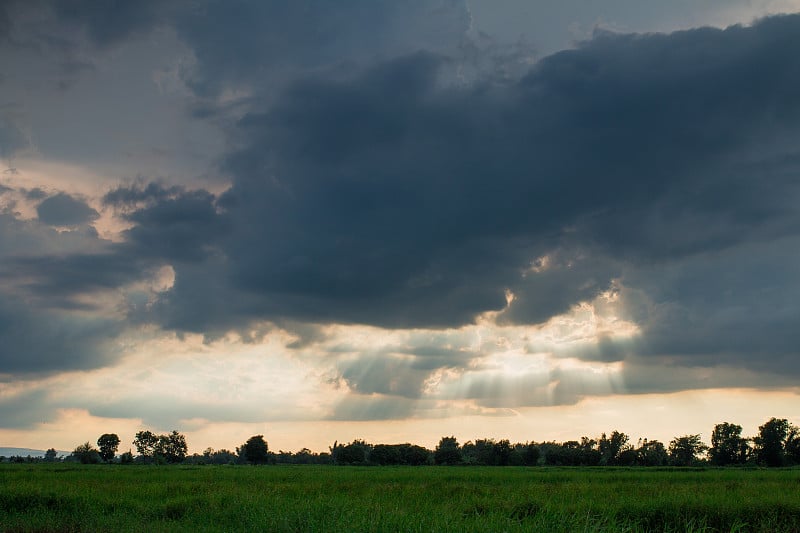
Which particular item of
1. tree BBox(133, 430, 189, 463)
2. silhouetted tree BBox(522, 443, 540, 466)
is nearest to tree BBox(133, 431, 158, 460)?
tree BBox(133, 430, 189, 463)

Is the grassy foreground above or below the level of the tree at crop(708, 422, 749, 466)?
above

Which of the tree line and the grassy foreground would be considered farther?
the tree line

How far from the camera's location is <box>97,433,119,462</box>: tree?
148 meters

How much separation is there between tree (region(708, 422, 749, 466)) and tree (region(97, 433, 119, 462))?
142 m

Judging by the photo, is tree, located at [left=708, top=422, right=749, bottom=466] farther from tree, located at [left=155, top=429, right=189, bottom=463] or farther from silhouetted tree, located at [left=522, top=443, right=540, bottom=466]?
tree, located at [left=155, top=429, right=189, bottom=463]

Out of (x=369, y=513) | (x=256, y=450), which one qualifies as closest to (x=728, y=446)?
(x=256, y=450)

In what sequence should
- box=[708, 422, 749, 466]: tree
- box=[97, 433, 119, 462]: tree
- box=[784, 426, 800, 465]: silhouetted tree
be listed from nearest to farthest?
box=[784, 426, 800, 465]: silhouetted tree → box=[708, 422, 749, 466]: tree → box=[97, 433, 119, 462]: tree

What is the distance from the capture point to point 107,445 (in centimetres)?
14812

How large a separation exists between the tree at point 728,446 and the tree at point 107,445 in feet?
467

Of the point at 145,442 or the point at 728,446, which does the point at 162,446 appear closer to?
the point at 145,442

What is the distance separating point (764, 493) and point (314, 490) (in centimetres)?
1919

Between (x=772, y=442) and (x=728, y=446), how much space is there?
13.9 metres

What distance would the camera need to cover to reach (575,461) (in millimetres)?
110625

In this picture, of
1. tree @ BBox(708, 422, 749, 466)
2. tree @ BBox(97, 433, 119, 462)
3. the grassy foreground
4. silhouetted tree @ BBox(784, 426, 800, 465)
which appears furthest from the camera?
tree @ BBox(97, 433, 119, 462)
